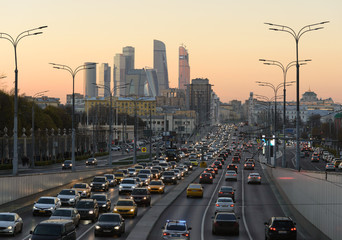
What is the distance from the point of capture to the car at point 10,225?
2650 cm

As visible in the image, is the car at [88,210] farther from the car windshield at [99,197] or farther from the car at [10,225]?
the car at [10,225]

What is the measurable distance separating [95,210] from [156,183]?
60.1 ft

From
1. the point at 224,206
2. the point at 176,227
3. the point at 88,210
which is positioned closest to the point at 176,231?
the point at 176,227

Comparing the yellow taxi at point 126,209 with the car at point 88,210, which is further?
the yellow taxi at point 126,209

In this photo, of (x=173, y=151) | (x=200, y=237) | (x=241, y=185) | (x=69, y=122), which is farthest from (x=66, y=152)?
(x=200, y=237)

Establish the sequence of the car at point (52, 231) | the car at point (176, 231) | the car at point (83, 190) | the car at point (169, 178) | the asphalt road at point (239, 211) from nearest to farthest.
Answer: the car at point (52, 231) < the car at point (176, 231) < the asphalt road at point (239, 211) < the car at point (83, 190) < the car at point (169, 178)

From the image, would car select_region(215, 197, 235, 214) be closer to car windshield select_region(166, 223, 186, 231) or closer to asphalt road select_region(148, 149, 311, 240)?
asphalt road select_region(148, 149, 311, 240)

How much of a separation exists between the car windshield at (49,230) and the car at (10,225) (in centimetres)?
464

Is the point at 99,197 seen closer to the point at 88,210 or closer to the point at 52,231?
the point at 88,210

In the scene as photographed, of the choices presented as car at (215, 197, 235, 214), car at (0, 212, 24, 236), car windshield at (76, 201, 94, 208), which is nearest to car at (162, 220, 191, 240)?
car at (0, 212, 24, 236)

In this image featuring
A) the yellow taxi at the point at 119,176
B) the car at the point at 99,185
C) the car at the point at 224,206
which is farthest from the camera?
the yellow taxi at the point at 119,176

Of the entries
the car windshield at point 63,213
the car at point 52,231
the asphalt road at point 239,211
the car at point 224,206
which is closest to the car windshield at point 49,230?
the car at point 52,231

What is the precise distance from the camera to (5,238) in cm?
2645

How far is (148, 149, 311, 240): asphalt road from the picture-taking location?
30.0 meters
